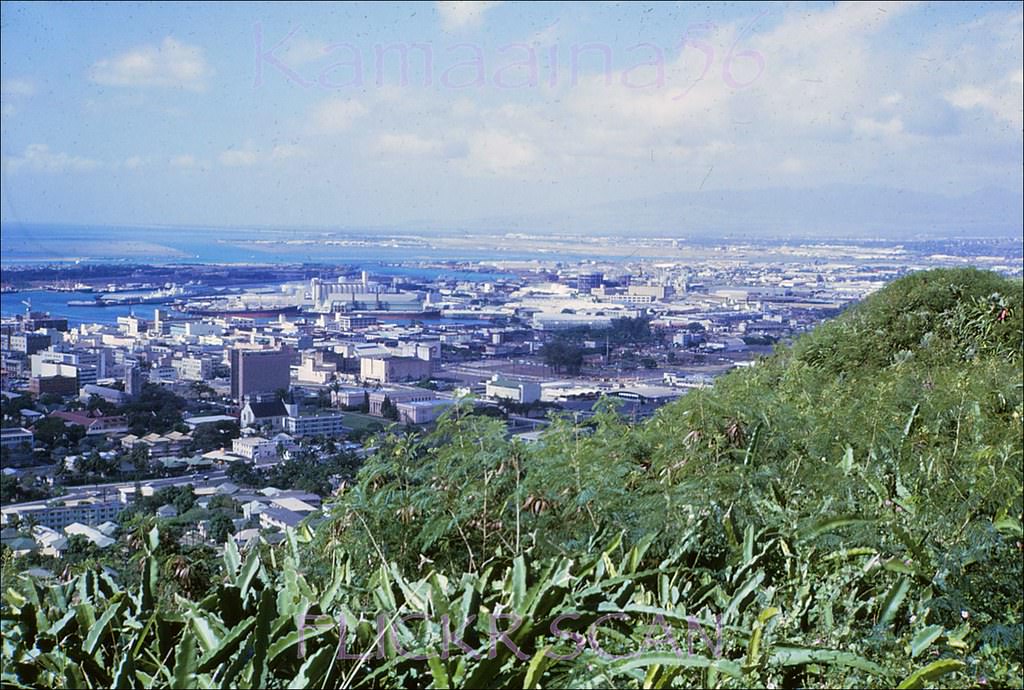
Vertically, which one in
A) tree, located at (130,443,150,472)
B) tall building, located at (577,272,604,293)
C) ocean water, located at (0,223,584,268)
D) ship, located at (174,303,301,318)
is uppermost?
ocean water, located at (0,223,584,268)

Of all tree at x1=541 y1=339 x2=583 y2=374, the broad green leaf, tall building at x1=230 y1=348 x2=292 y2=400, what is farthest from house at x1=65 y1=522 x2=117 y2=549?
the broad green leaf

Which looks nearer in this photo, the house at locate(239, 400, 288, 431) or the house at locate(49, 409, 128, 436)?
the house at locate(49, 409, 128, 436)

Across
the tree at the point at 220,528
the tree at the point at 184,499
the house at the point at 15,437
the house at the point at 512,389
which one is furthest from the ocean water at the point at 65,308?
the tree at the point at 220,528

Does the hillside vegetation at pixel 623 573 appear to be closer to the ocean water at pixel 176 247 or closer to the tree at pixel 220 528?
the tree at pixel 220 528

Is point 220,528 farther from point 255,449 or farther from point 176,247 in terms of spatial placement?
point 176,247

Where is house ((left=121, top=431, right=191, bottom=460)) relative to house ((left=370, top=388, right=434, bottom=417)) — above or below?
below

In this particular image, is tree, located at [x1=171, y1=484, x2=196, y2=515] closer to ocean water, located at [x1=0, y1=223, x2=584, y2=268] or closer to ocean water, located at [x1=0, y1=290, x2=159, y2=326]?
ocean water, located at [x1=0, y1=290, x2=159, y2=326]

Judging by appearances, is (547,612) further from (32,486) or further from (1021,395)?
(1021,395)

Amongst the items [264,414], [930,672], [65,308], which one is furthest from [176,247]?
[930,672]
